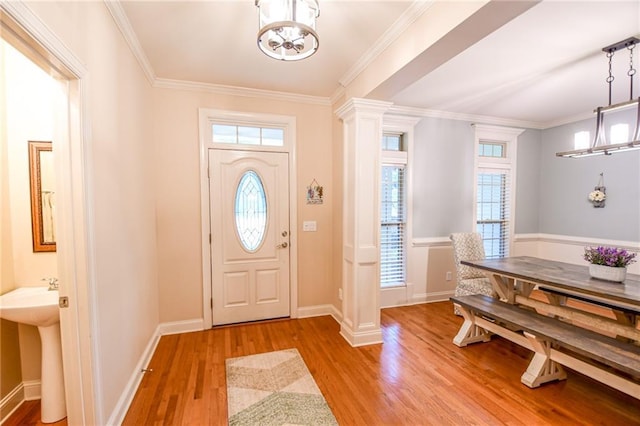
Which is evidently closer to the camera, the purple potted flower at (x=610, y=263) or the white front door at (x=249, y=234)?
the purple potted flower at (x=610, y=263)

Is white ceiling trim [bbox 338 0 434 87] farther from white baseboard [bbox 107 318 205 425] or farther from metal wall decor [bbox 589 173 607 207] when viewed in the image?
metal wall decor [bbox 589 173 607 207]

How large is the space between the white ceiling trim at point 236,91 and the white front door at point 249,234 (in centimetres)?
66

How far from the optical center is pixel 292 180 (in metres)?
3.41

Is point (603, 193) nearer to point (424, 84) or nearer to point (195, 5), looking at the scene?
point (424, 84)

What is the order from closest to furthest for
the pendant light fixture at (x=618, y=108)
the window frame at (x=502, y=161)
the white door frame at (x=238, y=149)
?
1. the pendant light fixture at (x=618, y=108)
2. the white door frame at (x=238, y=149)
3. the window frame at (x=502, y=161)

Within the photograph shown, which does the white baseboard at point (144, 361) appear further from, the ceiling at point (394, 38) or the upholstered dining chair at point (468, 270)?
the upholstered dining chair at point (468, 270)

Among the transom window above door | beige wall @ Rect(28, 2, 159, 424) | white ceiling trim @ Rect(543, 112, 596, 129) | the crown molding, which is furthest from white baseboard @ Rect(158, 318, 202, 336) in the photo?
white ceiling trim @ Rect(543, 112, 596, 129)

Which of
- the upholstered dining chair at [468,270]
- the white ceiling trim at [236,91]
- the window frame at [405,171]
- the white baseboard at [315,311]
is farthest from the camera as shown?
the window frame at [405,171]

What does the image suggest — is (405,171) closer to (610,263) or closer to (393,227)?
(393,227)

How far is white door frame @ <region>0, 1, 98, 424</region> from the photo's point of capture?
1.45 m

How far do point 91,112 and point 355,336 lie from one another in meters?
2.77

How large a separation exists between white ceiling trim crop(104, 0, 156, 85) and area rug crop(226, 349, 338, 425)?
9.06 ft

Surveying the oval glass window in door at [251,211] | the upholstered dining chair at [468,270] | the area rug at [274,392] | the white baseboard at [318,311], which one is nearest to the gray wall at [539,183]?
the upholstered dining chair at [468,270]

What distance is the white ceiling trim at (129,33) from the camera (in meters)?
1.81
